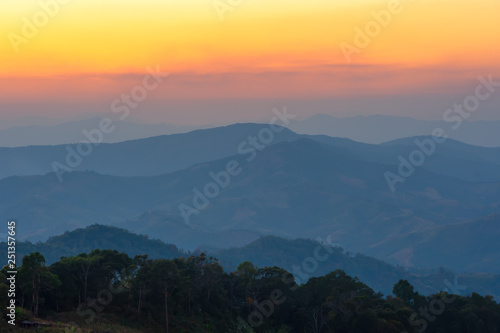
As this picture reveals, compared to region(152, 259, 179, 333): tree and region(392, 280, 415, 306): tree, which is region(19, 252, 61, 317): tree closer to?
region(152, 259, 179, 333): tree

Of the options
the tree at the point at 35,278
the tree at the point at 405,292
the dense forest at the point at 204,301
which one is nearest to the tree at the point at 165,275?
the dense forest at the point at 204,301

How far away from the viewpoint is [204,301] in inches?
2972

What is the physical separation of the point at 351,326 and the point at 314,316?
5013 mm

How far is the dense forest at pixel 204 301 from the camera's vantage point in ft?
202

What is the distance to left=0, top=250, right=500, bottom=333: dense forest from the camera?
202ft

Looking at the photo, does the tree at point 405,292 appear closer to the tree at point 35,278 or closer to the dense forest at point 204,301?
the dense forest at point 204,301

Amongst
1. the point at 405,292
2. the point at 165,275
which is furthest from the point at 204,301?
the point at 405,292

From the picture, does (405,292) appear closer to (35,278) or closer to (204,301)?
(204,301)

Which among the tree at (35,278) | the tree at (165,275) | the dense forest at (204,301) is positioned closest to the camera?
the tree at (35,278)

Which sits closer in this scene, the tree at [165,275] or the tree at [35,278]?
the tree at [35,278]

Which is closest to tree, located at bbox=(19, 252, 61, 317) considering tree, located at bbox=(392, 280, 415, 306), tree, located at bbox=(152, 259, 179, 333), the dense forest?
the dense forest

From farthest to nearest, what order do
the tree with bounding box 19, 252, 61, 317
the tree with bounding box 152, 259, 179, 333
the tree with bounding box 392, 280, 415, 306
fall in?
the tree with bounding box 392, 280, 415, 306, the tree with bounding box 152, 259, 179, 333, the tree with bounding box 19, 252, 61, 317

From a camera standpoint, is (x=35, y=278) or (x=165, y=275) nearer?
(x=35, y=278)

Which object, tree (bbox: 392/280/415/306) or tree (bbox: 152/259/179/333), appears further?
tree (bbox: 392/280/415/306)
